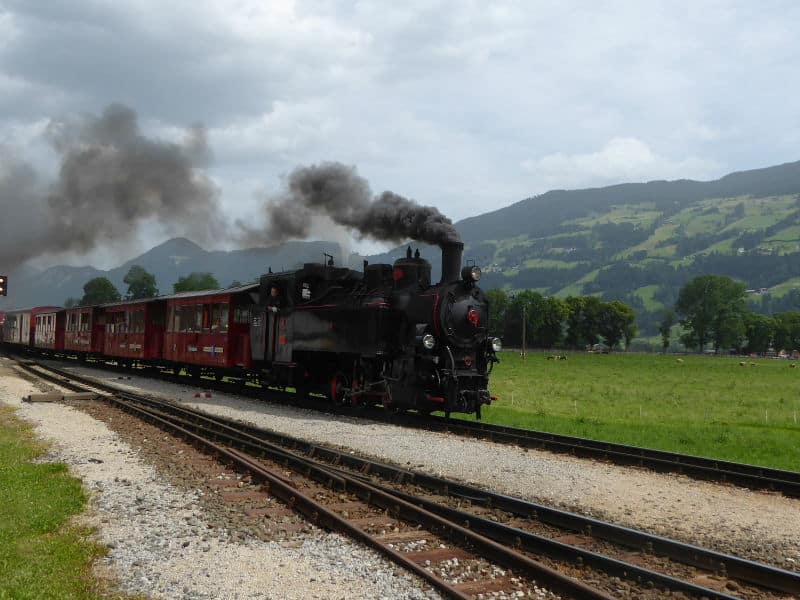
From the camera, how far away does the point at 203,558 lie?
6242mm

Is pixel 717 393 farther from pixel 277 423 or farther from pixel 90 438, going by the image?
pixel 90 438

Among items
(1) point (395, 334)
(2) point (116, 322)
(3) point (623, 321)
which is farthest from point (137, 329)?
(3) point (623, 321)

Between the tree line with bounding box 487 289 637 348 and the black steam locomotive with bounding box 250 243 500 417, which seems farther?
the tree line with bounding box 487 289 637 348

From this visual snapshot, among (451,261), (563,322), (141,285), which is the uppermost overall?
(141,285)

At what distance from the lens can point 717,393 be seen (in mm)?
32094

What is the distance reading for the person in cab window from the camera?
1992 centimetres

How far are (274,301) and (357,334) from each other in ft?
16.3

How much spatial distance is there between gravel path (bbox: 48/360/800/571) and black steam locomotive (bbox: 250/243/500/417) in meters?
1.37

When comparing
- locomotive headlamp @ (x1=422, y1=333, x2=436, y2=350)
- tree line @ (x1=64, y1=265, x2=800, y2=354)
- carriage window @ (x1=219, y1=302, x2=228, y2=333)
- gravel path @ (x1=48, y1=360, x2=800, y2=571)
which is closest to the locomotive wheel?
gravel path @ (x1=48, y1=360, x2=800, y2=571)

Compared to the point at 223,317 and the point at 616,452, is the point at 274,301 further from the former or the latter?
the point at 616,452

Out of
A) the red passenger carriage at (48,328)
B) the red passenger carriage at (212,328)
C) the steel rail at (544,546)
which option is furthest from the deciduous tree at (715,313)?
the steel rail at (544,546)

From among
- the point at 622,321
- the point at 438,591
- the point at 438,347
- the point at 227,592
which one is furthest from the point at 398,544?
the point at 622,321

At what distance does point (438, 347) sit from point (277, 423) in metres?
4.10

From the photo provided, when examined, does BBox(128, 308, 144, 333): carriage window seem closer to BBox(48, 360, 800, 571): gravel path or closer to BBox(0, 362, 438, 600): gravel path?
BBox(48, 360, 800, 571): gravel path
